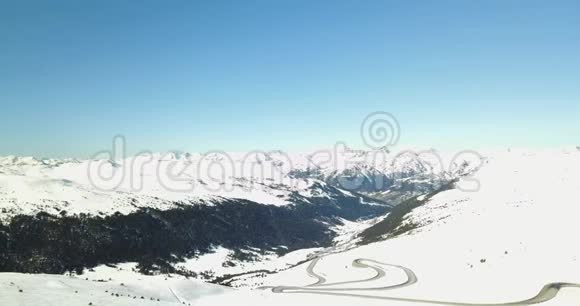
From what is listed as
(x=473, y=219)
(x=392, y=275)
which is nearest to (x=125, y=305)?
(x=392, y=275)

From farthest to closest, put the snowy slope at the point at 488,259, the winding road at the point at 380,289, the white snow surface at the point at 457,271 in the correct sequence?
the snowy slope at the point at 488,259
the winding road at the point at 380,289
the white snow surface at the point at 457,271

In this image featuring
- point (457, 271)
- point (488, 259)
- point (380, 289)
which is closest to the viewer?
point (380, 289)

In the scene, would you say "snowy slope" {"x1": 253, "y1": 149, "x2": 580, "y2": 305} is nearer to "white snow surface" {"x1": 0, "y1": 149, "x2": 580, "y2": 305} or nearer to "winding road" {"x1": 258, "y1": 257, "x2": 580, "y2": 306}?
"white snow surface" {"x1": 0, "y1": 149, "x2": 580, "y2": 305}

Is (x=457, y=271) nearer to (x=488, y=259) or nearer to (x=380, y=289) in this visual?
(x=488, y=259)

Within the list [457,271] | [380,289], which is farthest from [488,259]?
[380,289]

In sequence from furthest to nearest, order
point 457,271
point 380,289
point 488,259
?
point 488,259, point 457,271, point 380,289

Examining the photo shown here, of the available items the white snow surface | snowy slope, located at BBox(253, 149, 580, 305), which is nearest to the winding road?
snowy slope, located at BBox(253, 149, 580, 305)

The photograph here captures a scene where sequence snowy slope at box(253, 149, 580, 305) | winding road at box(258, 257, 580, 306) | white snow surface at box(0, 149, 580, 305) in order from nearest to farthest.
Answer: white snow surface at box(0, 149, 580, 305), winding road at box(258, 257, 580, 306), snowy slope at box(253, 149, 580, 305)

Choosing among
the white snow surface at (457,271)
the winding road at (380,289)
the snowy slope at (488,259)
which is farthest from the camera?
the snowy slope at (488,259)

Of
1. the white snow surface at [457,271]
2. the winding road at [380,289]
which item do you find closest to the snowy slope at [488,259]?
the white snow surface at [457,271]

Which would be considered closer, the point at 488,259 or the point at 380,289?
the point at 380,289

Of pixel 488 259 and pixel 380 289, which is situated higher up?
pixel 488 259

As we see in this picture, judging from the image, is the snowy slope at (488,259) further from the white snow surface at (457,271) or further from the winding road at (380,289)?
the winding road at (380,289)

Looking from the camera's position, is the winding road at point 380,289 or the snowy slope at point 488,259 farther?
the snowy slope at point 488,259
